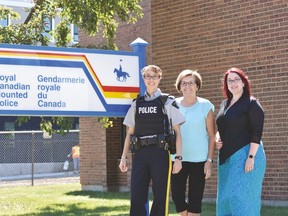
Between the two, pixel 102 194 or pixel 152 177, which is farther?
pixel 102 194

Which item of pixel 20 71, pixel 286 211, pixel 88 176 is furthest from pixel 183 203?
pixel 88 176

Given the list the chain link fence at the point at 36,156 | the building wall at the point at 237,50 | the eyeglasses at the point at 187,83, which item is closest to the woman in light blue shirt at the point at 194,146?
the eyeglasses at the point at 187,83

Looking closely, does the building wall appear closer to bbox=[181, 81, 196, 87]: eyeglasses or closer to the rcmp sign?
the rcmp sign

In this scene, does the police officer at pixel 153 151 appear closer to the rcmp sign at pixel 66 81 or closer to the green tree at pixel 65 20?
the rcmp sign at pixel 66 81

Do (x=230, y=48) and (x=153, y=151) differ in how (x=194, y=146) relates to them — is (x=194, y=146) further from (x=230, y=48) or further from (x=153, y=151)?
(x=230, y=48)

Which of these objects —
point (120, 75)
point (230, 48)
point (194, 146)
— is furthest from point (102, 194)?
point (194, 146)

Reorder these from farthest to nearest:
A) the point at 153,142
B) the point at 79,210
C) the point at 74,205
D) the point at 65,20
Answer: the point at 65,20
the point at 74,205
the point at 79,210
the point at 153,142

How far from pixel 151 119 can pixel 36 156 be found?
21389 millimetres

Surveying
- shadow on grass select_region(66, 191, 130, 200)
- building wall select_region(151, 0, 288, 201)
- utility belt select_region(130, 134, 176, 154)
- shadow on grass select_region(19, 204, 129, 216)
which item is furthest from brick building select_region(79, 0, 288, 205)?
utility belt select_region(130, 134, 176, 154)

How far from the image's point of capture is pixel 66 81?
696 cm

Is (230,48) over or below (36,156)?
over

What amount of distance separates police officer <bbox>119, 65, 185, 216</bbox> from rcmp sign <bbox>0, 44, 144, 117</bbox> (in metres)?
0.95

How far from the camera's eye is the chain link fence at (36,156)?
83.7ft

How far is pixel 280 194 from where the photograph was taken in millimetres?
10656
